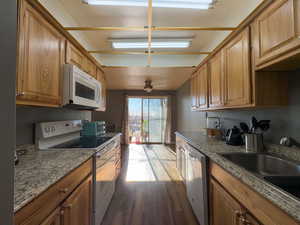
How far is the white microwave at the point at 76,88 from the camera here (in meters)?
1.50

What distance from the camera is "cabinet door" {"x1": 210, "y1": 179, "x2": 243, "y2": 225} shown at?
0.91m

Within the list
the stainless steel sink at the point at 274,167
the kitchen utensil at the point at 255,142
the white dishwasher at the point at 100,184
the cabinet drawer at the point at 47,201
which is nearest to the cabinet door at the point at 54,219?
the cabinet drawer at the point at 47,201

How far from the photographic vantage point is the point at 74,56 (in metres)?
1.75

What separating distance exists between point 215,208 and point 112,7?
2539 millimetres

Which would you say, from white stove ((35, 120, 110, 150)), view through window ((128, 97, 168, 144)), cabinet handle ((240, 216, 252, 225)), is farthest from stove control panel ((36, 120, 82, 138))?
view through window ((128, 97, 168, 144))

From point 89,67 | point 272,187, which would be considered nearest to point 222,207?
point 272,187

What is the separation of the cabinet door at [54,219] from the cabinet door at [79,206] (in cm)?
4

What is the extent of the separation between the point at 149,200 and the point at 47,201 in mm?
1641

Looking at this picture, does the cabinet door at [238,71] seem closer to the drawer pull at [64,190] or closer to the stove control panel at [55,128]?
the drawer pull at [64,190]

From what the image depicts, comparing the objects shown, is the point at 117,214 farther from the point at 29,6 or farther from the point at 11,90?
the point at 29,6

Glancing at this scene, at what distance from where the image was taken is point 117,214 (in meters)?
1.79

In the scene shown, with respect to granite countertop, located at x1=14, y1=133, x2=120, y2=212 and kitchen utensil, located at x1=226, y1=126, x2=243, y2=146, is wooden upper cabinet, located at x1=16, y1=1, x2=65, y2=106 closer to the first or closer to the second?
granite countertop, located at x1=14, y1=133, x2=120, y2=212

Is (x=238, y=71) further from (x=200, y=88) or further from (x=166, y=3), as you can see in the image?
(x=200, y=88)

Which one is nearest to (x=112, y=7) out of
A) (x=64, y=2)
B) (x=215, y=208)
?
(x=64, y=2)
